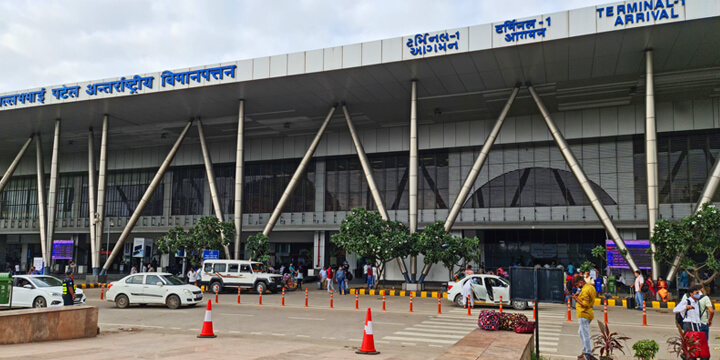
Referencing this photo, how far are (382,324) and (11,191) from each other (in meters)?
54.5

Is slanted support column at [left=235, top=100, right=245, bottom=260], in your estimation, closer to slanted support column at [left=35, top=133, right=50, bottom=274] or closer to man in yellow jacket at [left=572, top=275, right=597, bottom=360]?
slanted support column at [left=35, top=133, right=50, bottom=274]

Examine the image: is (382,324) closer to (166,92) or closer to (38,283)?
(38,283)

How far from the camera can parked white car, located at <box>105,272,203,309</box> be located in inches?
901

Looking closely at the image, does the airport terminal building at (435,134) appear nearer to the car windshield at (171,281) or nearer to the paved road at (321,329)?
the paved road at (321,329)

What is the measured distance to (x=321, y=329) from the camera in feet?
55.2

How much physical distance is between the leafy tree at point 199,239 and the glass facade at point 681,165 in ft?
89.2

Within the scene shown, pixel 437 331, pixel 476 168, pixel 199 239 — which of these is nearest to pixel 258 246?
pixel 199 239

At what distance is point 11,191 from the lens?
191 ft

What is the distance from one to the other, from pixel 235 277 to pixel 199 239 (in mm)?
5709

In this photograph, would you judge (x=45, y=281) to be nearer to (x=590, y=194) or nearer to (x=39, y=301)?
A: (x=39, y=301)

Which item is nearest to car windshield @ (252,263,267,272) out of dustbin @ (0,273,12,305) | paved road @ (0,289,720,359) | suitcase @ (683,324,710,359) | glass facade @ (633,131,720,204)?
paved road @ (0,289,720,359)

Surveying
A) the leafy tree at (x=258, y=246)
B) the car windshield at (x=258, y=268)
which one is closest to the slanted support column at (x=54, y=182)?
the leafy tree at (x=258, y=246)

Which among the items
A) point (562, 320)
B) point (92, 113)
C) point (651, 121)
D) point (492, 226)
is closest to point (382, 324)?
point (562, 320)

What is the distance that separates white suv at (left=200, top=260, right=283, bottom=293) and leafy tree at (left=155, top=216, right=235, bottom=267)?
13.3ft
